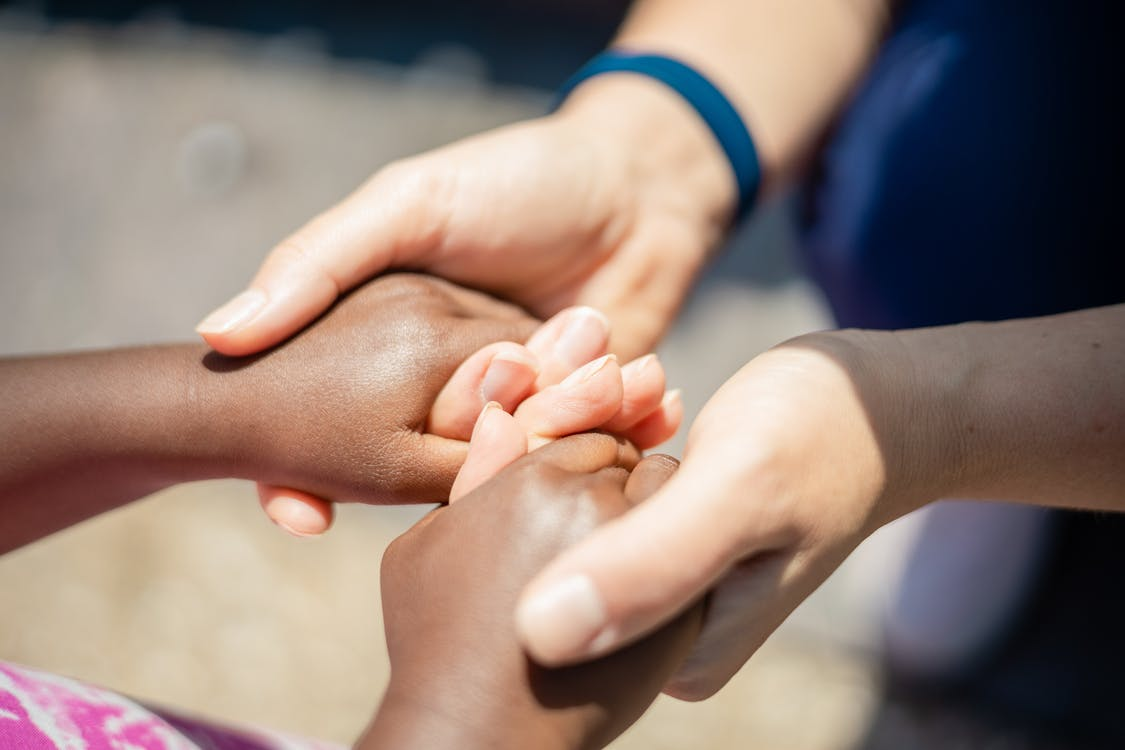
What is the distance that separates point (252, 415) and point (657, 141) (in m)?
0.63

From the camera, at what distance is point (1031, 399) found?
832 millimetres

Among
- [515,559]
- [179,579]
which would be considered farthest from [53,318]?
[515,559]

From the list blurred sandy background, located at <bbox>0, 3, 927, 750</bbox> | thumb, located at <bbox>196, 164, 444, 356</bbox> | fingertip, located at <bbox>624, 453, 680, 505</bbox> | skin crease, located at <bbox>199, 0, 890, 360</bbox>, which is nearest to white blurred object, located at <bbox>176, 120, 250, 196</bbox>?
blurred sandy background, located at <bbox>0, 3, 927, 750</bbox>

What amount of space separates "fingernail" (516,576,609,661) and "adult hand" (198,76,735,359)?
46 centimetres

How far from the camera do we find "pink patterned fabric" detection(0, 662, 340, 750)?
73 cm

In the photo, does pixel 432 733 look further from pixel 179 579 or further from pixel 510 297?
pixel 179 579

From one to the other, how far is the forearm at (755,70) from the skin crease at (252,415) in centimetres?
46

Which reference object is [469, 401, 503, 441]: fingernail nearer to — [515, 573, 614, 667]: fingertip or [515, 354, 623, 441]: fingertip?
[515, 354, 623, 441]: fingertip

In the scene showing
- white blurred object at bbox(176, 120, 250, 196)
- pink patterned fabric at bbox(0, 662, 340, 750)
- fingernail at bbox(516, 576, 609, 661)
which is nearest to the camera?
fingernail at bbox(516, 576, 609, 661)

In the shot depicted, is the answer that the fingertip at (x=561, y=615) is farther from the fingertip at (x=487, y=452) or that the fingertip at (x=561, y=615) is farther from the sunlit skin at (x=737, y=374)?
the fingertip at (x=487, y=452)

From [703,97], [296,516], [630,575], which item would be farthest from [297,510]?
[703,97]

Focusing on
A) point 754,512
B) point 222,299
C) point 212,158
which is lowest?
point 222,299

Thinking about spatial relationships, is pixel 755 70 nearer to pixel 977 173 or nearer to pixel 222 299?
pixel 977 173

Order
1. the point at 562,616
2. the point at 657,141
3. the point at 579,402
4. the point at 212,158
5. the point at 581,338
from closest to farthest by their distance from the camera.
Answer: the point at 562,616
the point at 579,402
the point at 581,338
the point at 657,141
the point at 212,158
